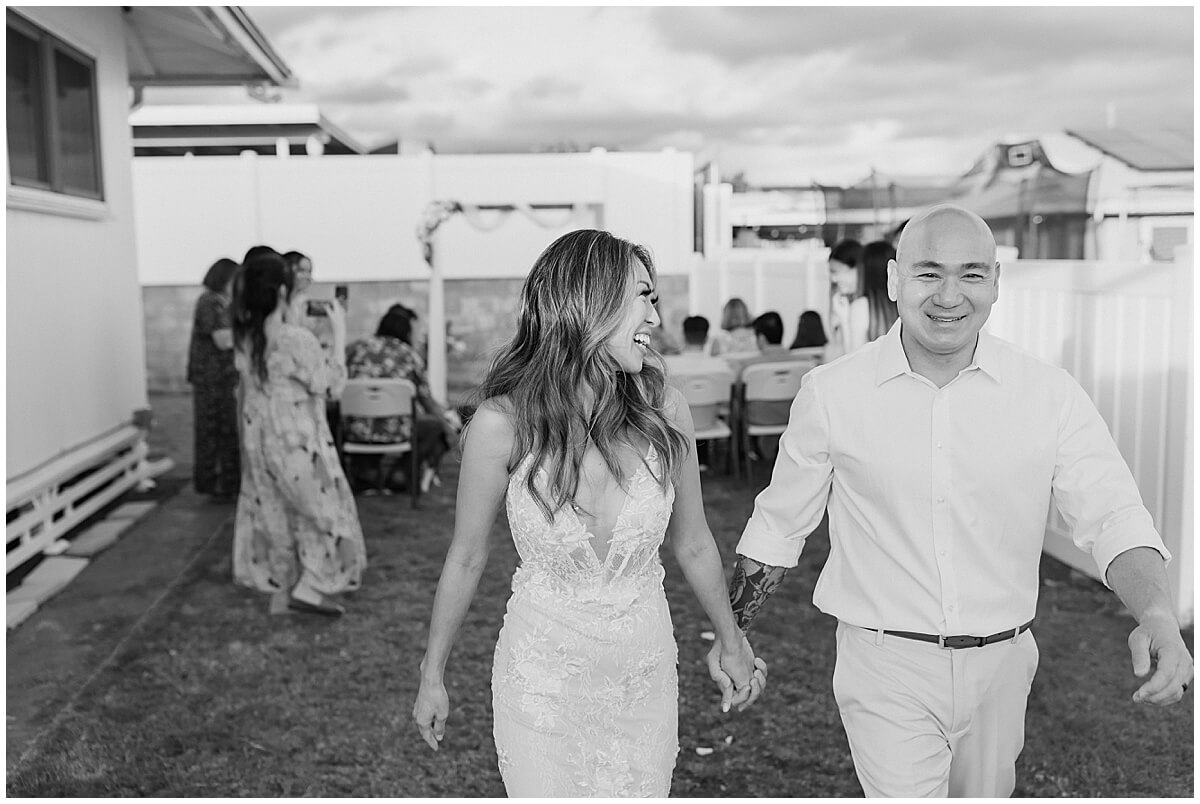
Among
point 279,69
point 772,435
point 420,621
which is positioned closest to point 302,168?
point 279,69

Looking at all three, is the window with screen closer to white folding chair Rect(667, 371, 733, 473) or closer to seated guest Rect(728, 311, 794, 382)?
white folding chair Rect(667, 371, 733, 473)

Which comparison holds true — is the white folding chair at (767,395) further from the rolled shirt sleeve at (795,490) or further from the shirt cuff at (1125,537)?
the shirt cuff at (1125,537)

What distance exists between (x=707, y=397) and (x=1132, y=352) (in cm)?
351

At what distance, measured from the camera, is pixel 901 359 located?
2344 millimetres

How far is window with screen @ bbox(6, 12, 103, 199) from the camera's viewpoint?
6430 mm

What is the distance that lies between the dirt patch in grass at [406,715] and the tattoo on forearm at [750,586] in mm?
1227

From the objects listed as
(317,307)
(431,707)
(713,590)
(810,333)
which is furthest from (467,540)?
(810,333)

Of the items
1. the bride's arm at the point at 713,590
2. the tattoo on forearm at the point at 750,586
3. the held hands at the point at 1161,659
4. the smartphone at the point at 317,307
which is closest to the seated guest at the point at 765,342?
the smartphone at the point at 317,307

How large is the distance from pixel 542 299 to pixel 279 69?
8.68 m

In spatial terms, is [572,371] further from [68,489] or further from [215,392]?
[215,392]

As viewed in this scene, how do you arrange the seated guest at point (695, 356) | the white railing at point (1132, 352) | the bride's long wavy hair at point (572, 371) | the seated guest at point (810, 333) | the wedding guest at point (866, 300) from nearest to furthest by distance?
the bride's long wavy hair at point (572, 371) < the white railing at point (1132, 352) < the wedding guest at point (866, 300) < the seated guest at point (695, 356) < the seated guest at point (810, 333)

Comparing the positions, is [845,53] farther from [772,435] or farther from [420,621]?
[420,621]

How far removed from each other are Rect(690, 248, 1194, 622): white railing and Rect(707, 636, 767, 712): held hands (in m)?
3.32

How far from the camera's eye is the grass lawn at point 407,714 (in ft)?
11.9
